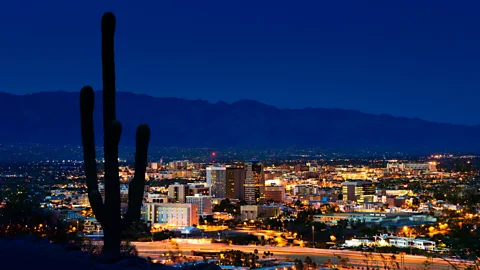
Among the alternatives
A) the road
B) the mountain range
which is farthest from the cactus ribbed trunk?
the mountain range

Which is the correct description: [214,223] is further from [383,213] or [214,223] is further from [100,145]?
[100,145]

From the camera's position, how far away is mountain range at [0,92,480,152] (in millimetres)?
141625

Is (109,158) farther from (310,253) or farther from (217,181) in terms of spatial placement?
(217,181)

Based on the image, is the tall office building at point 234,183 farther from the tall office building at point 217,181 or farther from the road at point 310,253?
the road at point 310,253

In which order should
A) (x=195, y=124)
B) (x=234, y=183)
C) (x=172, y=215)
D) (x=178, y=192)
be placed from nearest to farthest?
1. (x=172, y=215)
2. (x=178, y=192)
3. (x=234, y=183)
4. (x=195, y=124)

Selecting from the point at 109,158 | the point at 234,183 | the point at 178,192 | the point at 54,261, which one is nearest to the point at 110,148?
the point at 109,158

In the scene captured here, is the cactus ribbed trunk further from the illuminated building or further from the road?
the illuminated building

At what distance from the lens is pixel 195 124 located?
180m

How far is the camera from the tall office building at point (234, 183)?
76.1 m

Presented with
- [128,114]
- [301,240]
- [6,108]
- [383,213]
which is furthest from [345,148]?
[301,240]

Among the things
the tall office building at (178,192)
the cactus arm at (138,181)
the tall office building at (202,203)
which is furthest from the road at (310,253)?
the tall office building at (178,192)

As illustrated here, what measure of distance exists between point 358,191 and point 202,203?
1814 centimetres

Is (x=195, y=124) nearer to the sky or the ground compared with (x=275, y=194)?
nearer to the sky

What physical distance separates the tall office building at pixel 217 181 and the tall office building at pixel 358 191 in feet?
36.4
